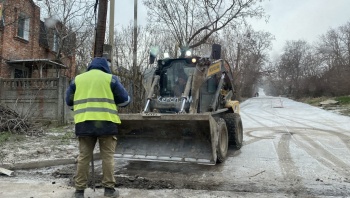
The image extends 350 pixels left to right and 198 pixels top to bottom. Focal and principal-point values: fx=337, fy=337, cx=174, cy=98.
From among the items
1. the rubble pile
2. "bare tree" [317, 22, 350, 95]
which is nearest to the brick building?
the rubble pile

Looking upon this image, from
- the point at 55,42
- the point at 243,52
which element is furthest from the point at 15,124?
the point at 243,52

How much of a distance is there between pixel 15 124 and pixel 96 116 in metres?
6.29

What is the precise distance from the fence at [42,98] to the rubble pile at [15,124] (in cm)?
211

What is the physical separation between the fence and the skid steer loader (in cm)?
583

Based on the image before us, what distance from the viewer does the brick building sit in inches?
658

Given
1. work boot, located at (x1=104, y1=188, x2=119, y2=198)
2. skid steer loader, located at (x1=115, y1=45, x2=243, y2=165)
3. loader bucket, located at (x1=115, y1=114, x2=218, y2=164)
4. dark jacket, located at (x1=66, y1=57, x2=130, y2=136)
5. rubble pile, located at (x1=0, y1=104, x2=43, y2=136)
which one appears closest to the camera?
dark jacket, located at (x1=66, y1=57, x2=130, y2=136)

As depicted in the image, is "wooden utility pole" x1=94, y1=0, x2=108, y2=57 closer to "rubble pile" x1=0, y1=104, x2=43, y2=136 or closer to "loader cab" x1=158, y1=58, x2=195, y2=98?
"loader cab" x1=158, y1=58, x2=195, y2=98

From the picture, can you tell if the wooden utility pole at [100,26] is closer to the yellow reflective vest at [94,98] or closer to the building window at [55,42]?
the yellow reflective vest at [94,98]

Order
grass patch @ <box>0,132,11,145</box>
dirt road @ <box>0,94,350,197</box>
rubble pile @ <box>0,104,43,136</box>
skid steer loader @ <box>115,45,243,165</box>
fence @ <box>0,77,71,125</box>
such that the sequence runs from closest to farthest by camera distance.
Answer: dirt road @ <box>0,94,350,197</box>
skid steer loader @ <box>115,45,243,165</box>
grass patch @ <box>0,132,11,145</box>
rubble pile @ <box>0,104,43,136</box>
fence @ <box>0,77,71,125</box>

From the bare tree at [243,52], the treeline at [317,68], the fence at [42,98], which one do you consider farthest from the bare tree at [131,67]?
the treeline at [317,68]

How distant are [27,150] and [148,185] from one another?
3.67 m

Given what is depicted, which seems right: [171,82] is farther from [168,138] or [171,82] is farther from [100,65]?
[100,65]

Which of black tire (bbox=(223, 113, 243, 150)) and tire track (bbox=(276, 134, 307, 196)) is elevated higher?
black tire (bbox=(223, 113, 243, 150))

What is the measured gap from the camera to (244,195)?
4.75 meters
